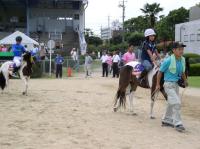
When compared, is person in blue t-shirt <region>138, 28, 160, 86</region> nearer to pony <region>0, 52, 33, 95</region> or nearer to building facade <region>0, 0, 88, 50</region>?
pony <region>0, 52, 33, 95</region>

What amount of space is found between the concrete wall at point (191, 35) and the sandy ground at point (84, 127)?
47.5 meters

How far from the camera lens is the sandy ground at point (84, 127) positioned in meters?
9.26

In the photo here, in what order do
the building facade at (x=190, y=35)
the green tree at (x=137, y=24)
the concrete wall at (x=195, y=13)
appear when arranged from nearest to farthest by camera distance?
1. the building facade at (x=190, y=35)
2. the concrete wall at (x=195, y=13)
3. the green tree at (x=137, y=24)

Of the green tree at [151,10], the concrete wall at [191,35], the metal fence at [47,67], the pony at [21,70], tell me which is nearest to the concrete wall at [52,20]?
the concrete wall at [191,35]

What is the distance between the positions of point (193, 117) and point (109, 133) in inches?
172

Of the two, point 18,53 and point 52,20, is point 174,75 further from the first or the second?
point 52,20

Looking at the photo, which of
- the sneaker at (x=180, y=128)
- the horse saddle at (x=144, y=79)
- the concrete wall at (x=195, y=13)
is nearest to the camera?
the sneaker at (x=180, y=128)

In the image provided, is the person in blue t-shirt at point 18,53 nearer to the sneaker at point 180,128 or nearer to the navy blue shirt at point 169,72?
the navy blue shirt at point 169,72

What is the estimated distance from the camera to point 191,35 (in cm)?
6494

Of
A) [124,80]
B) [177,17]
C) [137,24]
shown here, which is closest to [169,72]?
[124,80]

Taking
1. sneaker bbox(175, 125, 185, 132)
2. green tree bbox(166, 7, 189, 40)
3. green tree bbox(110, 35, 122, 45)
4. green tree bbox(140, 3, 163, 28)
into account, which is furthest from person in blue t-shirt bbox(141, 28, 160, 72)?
green tree bbox(110, 35, 122, 45)

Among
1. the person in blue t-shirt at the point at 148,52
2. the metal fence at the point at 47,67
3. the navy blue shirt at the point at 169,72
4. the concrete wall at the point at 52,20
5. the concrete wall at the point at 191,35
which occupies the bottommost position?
the metal fence at the point at 47,67

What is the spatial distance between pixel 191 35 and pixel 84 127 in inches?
2195

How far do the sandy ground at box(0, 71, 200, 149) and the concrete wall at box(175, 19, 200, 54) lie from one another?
47.5 metres
